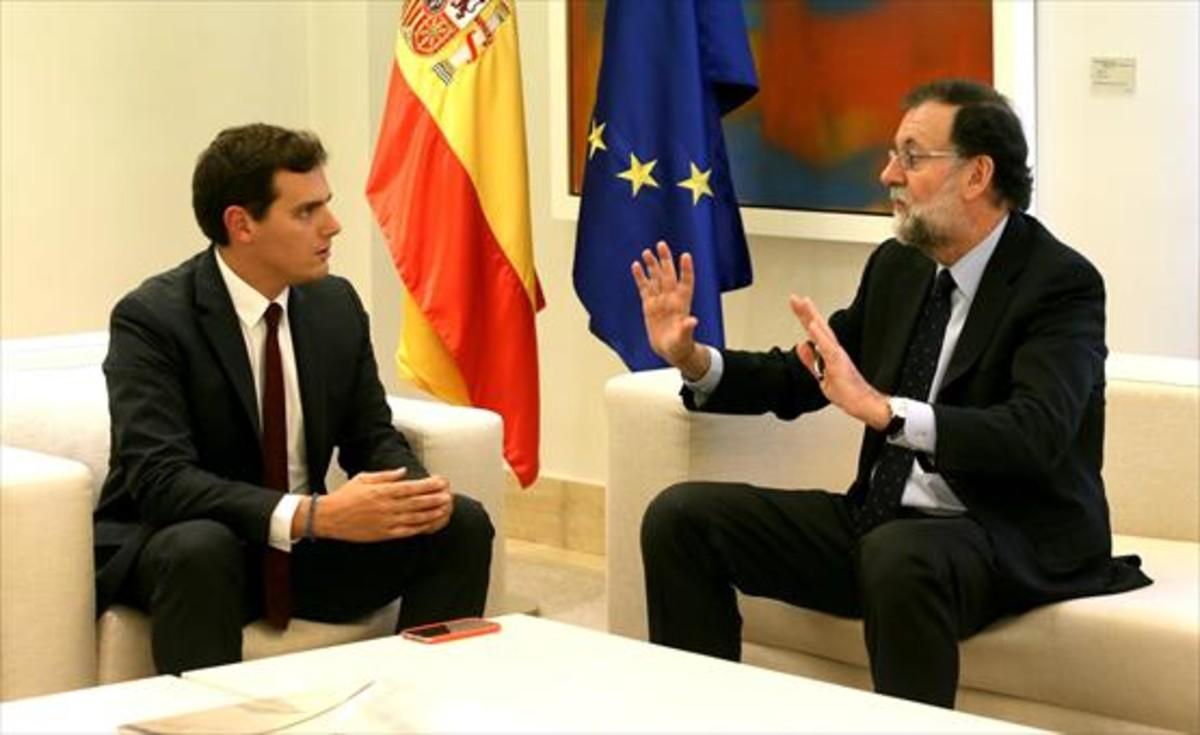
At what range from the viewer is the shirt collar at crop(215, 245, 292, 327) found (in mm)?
3779

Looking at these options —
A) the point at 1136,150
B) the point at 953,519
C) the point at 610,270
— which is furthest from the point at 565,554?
the point at 953,519

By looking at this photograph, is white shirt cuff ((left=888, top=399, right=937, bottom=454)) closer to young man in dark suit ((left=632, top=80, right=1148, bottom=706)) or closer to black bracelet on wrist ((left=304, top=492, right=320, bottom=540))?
young man in dark suit ((left=632, top=80, right=1148, bottom=706))

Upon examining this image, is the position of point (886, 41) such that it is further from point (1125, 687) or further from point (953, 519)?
point (1125, 687)

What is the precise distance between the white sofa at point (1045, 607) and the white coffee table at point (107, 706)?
4.44 ft

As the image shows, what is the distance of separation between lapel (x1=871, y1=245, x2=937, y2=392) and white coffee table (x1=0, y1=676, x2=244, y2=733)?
150 cm

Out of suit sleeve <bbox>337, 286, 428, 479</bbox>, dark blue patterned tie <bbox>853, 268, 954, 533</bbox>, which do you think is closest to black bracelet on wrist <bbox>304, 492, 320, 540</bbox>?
suit sleeve <bbox>337, 286, 428, 479</bbox>

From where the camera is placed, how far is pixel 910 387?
3.70m

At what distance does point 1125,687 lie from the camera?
3.36 m

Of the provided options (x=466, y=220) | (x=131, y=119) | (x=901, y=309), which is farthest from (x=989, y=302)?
(x=131, y=119)

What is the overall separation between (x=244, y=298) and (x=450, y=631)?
3.23 ft

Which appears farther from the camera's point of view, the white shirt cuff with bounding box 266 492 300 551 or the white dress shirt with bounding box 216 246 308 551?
the white dress shirt with bounding box 216 246 308 551

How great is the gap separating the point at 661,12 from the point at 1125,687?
7.17 feet

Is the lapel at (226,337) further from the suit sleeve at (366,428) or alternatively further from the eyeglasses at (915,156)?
the eyeglasses at (915,156)

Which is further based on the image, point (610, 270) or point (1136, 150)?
point (610, 270)
